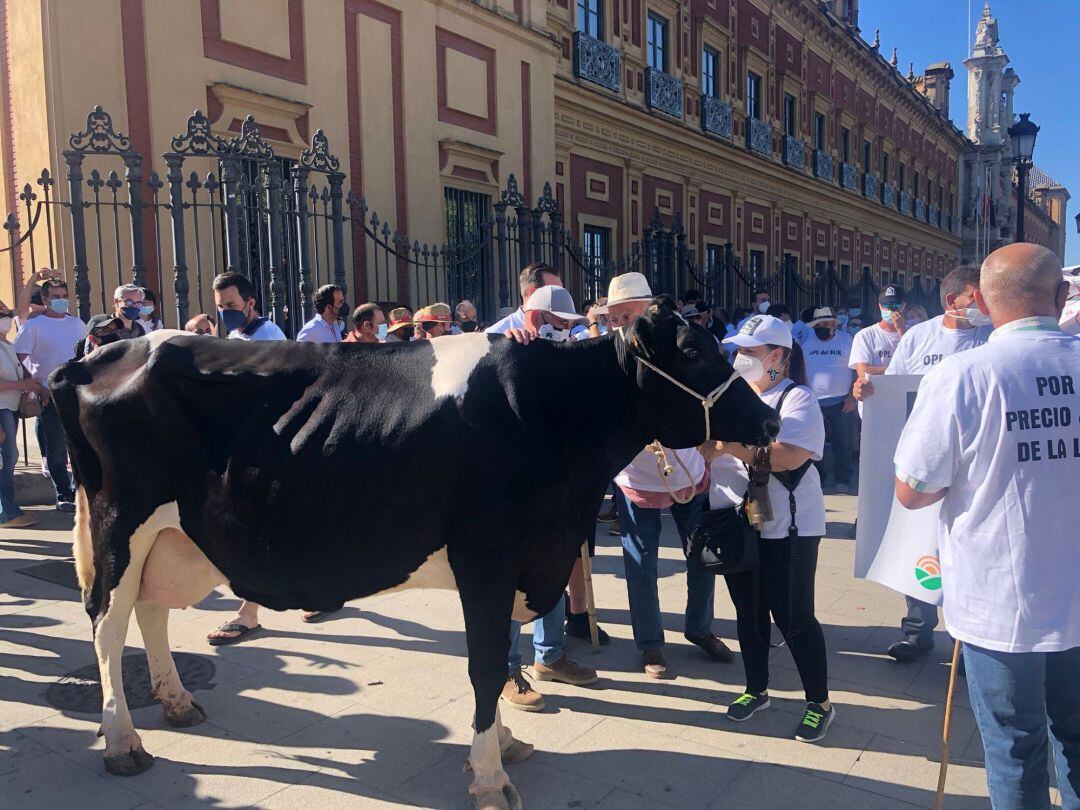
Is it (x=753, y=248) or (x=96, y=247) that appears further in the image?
(x=753, y=248)

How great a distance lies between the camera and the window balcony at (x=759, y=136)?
21797 millimetres

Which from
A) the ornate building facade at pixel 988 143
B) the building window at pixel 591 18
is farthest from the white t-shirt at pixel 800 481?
the ornate building facade at pixel 988 143

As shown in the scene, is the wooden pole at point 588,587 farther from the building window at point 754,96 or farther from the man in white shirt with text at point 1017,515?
the building window at point 754,96

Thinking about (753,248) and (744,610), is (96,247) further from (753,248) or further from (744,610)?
(753,248)

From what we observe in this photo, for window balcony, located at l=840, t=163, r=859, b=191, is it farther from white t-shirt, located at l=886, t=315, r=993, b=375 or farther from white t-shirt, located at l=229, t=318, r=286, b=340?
white t-shirt, located at l=229, t=318, r=286, b=340

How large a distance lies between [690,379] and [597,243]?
14.1m

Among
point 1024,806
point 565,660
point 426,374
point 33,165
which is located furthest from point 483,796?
point 33,165

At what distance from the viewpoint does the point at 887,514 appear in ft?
13.8

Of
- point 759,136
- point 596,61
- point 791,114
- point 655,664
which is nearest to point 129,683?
point 655,664

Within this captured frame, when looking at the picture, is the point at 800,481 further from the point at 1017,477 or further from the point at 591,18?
the point at 591,18

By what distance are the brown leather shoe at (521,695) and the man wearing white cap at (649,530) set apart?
2.20 ft

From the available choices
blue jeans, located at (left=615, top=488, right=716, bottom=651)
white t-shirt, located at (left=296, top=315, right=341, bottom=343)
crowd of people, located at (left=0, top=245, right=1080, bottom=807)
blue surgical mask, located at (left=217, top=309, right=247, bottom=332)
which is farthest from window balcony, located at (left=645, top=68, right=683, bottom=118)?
blue jeans, located at (left=615, top=488, right=716, bottom=651)

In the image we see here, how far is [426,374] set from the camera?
3.09 metres

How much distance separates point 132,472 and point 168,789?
124 cm
